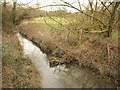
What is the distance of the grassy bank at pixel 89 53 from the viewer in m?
11.6

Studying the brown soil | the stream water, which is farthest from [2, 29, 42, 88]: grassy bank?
the brown soil

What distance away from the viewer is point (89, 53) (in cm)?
1305

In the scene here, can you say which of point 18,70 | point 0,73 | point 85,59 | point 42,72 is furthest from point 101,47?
point 0,73

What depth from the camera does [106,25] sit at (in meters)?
12.9

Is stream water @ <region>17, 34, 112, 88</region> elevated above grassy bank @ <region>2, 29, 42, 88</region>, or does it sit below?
below

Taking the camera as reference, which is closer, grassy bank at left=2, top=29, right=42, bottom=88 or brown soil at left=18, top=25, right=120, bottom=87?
grassy bank at left=2, top=29, right=42, bottom=88

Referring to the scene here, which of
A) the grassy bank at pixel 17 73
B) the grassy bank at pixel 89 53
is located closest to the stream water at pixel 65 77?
the grassy bank at pixel 89 53

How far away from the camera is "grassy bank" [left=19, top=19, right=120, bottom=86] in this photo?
11.6 m

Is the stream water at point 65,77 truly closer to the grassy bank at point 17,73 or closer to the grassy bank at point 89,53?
the grassy bank at point 89,53

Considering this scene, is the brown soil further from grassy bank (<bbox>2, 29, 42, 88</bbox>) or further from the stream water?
grassy bank (<bbox>2, 29, 42, 88</bbox>)

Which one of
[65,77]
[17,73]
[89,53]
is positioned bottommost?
[65,77]

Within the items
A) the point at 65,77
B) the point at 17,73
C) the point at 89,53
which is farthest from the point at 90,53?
the point at 17,73

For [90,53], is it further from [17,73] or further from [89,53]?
[17,73]

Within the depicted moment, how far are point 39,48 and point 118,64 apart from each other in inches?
297
